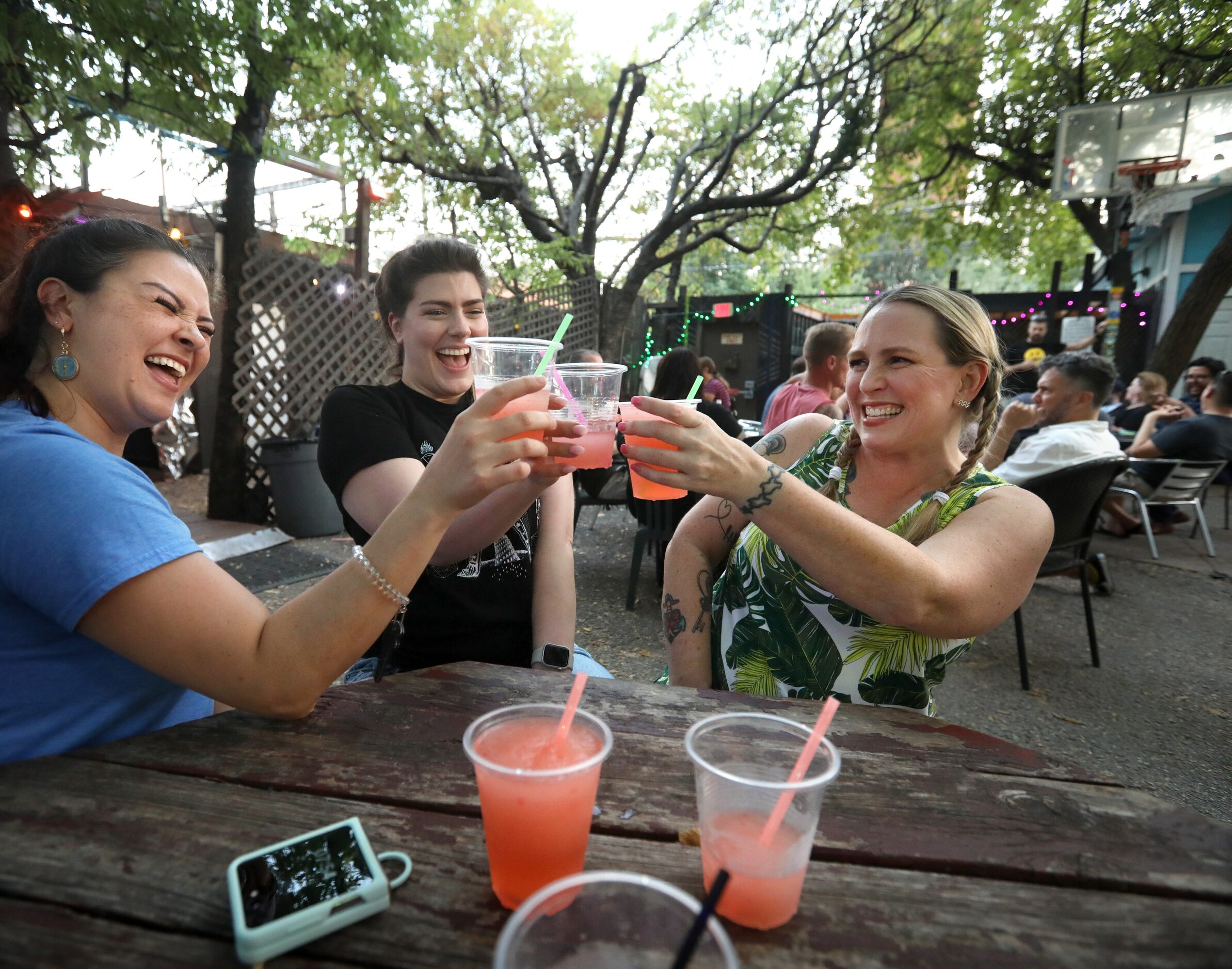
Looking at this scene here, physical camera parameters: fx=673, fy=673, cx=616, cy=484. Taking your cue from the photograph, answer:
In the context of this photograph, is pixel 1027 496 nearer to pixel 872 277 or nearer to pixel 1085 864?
pixel 1085 864

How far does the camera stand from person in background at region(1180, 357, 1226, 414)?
299 inches

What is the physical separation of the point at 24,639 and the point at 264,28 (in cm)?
508

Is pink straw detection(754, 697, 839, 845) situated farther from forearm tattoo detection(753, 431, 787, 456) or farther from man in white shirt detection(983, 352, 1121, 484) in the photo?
man in white shirt detection(983, 352, 1121, 484)

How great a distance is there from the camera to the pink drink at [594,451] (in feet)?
4.78

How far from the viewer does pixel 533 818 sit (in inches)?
30.5

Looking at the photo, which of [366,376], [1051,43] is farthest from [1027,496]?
[1051,43]

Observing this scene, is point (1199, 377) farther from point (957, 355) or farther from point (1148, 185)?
point (957, 355)

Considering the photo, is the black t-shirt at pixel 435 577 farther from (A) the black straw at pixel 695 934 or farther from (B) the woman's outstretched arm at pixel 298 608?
(A) the black straw at pixel 695 934

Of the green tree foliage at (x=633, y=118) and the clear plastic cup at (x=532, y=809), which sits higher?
the green tree foliage at (x=633, y=118)

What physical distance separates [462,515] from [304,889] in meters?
0.97

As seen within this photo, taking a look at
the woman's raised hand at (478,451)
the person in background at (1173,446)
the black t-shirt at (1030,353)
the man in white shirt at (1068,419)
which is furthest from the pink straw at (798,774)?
the black t-shirt at (1030,353)

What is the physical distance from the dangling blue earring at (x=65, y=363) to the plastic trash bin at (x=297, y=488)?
466 centimetres

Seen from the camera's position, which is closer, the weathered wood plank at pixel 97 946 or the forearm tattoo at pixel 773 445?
the weathered wood plank at pixel 97 946

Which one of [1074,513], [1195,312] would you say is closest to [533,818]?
[1074,513]
